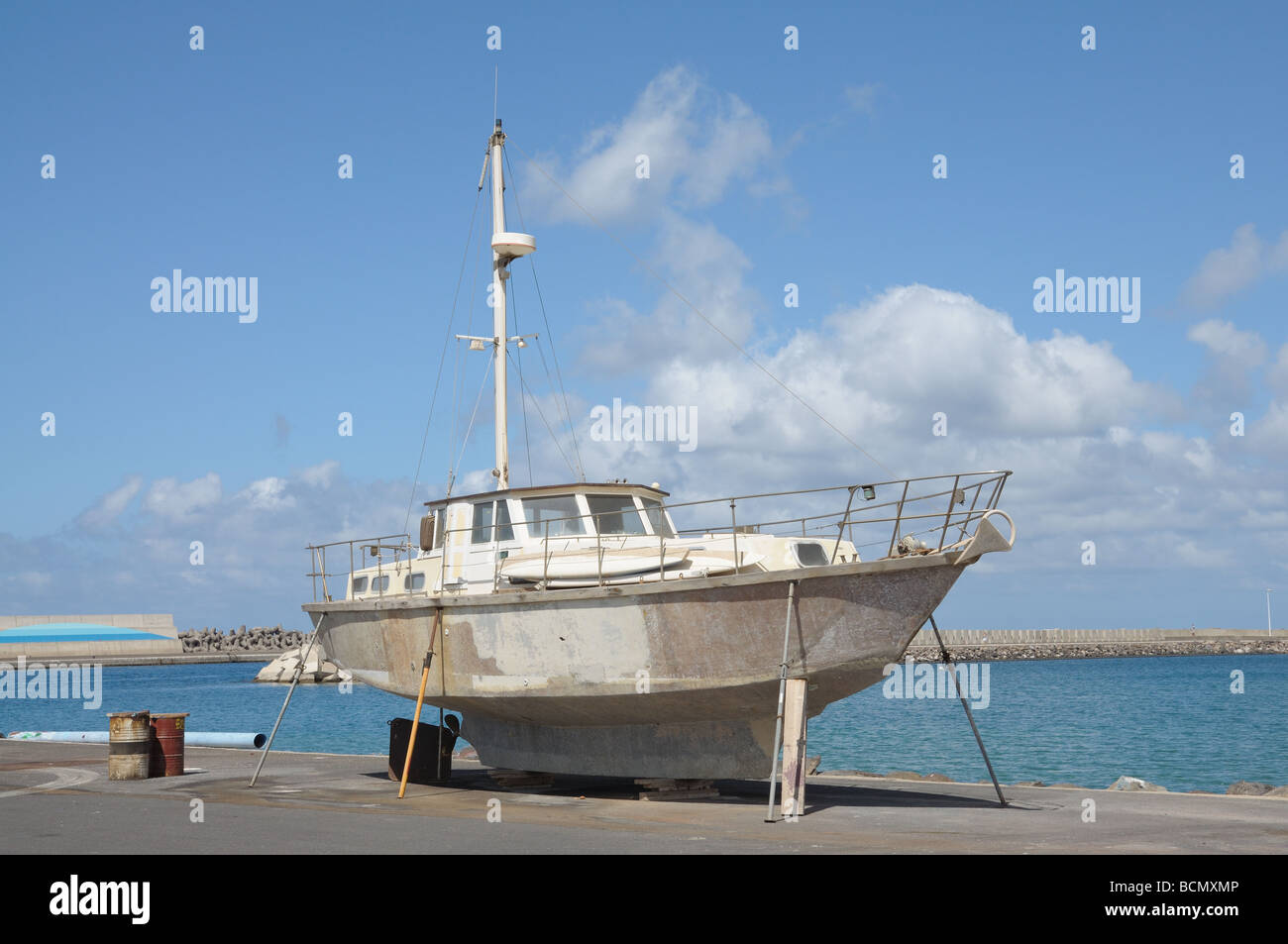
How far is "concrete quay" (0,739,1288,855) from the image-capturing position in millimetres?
10531

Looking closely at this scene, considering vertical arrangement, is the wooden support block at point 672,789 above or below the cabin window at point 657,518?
below

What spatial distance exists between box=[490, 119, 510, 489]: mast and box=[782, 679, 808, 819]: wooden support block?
6231 millimetres

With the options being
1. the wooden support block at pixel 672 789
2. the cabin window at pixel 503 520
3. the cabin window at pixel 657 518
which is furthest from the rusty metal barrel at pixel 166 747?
the cabin window at pixel 657 518

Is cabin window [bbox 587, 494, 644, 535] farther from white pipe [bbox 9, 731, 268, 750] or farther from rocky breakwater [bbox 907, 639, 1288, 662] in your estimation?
rocky breakwater [bbox 907, 639, 1288, 662]

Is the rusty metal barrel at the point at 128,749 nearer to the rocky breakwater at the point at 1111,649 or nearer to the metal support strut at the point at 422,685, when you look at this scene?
the metal support strut at the point at 422,685

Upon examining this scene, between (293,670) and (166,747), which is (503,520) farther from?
(293,670)

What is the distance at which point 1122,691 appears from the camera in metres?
66.9

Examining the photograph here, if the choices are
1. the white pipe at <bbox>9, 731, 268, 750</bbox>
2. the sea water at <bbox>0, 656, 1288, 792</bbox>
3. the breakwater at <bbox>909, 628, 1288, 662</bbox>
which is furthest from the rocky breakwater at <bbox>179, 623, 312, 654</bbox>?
the white pipe at <bbox>9, 731, 268, 750</bbox>


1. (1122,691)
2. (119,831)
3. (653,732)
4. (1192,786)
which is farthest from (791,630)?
(1122,691)

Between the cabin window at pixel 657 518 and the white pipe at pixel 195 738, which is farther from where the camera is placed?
the white pipe at pixel 195 738

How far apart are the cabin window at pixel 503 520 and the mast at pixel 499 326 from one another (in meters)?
1.42

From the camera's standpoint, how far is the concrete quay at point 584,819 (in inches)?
415

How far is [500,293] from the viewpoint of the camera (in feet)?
58.7
